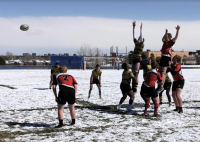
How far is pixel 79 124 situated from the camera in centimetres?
728

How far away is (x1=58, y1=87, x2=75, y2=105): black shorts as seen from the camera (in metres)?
6.78

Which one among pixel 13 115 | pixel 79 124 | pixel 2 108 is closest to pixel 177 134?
pixel 79 124

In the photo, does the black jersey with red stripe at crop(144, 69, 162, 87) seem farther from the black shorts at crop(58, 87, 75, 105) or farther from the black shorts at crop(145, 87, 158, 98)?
the black shorts at crop(58, 87, 75, 105)

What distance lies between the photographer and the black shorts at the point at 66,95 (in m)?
6.78

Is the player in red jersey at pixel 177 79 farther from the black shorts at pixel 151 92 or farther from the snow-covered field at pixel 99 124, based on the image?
the black shorts at pixel 151 92

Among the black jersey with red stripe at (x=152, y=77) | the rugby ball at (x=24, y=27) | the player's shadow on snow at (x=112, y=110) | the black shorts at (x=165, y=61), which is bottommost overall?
the player's shadow on snow at (x=112, y=110)

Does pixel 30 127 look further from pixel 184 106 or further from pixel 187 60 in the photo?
pixel 187 60

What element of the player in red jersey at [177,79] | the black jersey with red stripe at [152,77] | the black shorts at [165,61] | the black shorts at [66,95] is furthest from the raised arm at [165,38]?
the black shorts at [66,95]

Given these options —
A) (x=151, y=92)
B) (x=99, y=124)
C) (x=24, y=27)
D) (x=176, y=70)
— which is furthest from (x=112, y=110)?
(x=24, y=27)

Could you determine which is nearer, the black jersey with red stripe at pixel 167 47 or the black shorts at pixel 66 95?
the black shorts at pixel 66 95

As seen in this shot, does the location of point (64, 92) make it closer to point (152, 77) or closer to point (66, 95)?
point (66, 95)

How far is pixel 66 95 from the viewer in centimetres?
680

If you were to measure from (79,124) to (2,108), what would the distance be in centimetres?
394

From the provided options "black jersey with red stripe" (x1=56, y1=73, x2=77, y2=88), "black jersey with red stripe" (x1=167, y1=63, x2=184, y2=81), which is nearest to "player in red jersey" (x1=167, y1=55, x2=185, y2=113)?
"black jersey with red stripe" (x1=167, y1=63, x2=184, y2=81)
